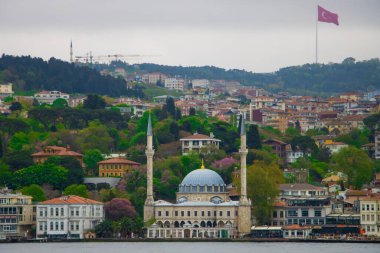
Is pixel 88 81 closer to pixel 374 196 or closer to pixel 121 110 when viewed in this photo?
pixel 121 110

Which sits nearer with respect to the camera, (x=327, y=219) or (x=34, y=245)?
(x=34, y=245)

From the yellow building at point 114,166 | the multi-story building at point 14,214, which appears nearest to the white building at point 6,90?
the yellow building at point 114,166

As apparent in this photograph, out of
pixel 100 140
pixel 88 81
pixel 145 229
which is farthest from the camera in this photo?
pixel 88 81

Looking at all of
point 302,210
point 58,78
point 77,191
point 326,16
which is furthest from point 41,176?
point 58,78

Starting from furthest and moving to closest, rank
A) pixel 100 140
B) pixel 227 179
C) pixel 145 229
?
pixel 100 140, pixel 227 179, pixel 145 229

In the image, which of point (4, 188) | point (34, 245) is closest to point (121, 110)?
point (4, 188)
